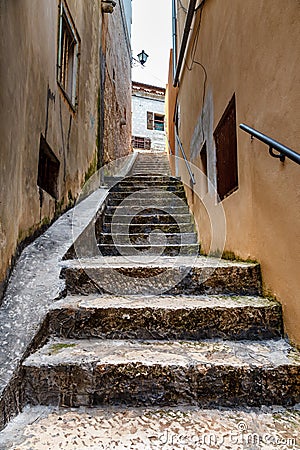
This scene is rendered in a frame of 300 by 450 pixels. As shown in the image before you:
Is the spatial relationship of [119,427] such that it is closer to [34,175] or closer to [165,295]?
[165,295]

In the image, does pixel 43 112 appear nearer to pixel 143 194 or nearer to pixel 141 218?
pixel 141 218

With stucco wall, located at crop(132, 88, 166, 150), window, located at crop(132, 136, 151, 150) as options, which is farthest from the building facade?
stucco wall, located at crop(132, 88, 166, 150)

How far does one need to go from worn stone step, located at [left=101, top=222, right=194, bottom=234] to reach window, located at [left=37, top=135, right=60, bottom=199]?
731 millimetres

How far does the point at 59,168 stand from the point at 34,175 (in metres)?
0.69

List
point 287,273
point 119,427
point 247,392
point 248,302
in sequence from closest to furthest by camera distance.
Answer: point 119,427
point 247,392
point 287,273
point 248,302

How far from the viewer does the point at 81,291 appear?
1646mm

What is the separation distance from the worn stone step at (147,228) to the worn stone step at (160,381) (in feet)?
6.49

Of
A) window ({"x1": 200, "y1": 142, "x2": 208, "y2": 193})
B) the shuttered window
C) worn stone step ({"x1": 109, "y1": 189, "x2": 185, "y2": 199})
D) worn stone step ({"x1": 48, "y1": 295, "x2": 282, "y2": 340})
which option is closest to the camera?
worn stone step ({"x1": 48, "y1": 295, "x2": 282, "y2": 340})

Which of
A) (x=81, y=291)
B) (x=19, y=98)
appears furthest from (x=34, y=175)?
(x=81, y=291)

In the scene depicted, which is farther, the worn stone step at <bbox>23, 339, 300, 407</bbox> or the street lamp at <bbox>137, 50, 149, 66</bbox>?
the street lamp at <bbox>137, 50, 149, 66</bbox>

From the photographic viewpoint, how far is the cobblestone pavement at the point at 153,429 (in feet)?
3.02

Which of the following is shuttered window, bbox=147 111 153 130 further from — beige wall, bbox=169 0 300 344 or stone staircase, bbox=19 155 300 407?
stone staircase, bbox=19 155 300 407

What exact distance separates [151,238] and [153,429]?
216 centimetres

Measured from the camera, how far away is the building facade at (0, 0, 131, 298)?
1.41 metres
